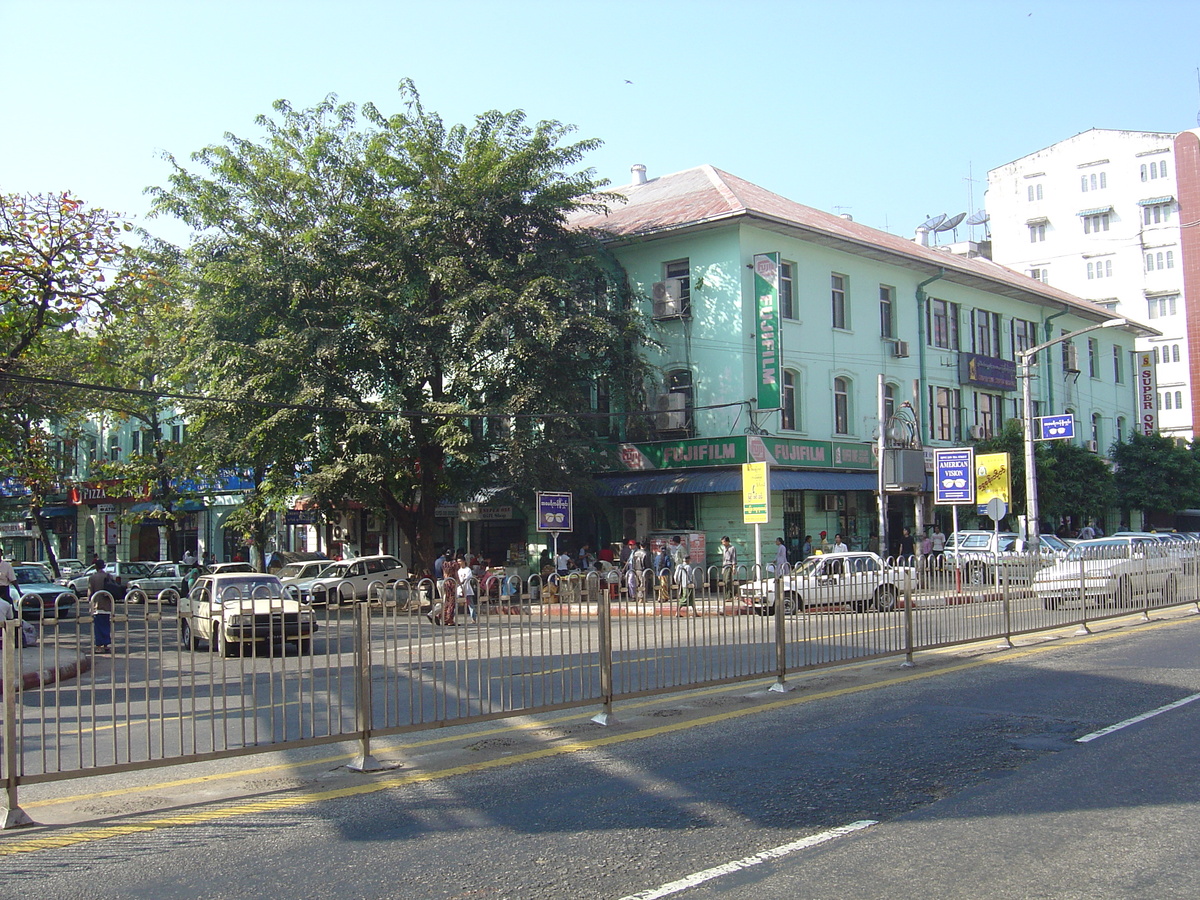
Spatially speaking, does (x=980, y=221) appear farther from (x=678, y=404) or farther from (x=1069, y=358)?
(x=678, y=404)

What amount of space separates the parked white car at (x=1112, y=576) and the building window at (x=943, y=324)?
69.4 ft

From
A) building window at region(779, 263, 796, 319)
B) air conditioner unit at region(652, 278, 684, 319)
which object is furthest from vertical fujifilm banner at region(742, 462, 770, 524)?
building window at region(779, 263, 796, 319)

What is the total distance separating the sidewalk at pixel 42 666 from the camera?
22.3 ft

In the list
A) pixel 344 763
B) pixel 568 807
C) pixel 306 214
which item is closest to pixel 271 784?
pixel 344 763

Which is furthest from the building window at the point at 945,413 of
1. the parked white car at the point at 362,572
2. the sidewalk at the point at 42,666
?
the sidewalk at the point at 42,666

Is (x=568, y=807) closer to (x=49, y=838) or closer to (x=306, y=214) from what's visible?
(x=49, y=838)

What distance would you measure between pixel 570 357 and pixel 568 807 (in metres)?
22.8

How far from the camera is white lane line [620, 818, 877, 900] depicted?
5.00 m

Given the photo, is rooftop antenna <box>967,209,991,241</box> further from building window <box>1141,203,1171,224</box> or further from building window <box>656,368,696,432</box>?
building window <box>656,368,696,432</box>

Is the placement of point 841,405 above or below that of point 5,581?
above

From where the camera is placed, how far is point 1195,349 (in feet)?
223

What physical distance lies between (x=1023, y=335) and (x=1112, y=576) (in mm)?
29626

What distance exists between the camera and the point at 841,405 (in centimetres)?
3481

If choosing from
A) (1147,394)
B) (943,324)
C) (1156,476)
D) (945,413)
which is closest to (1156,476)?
(1156,476)
